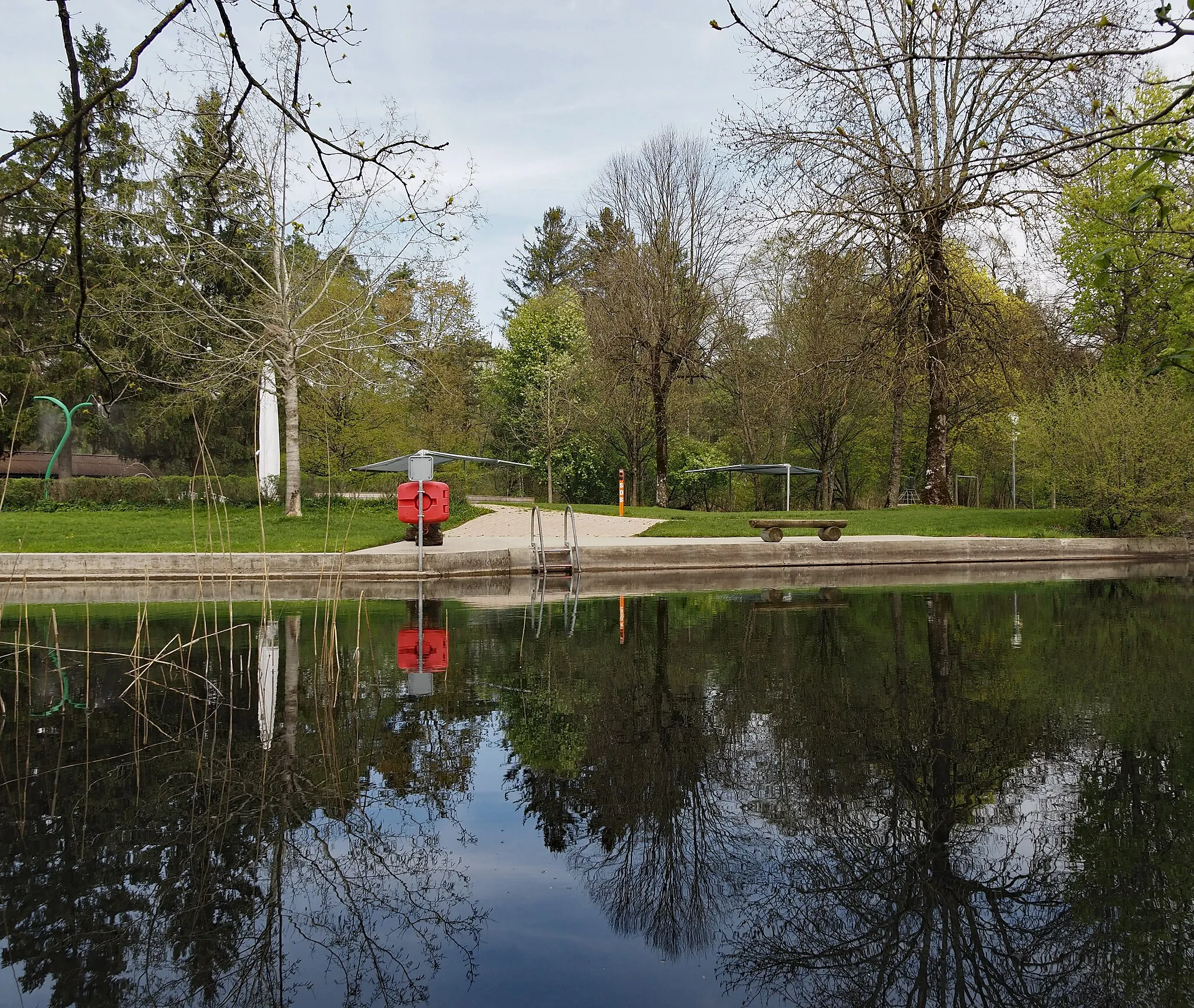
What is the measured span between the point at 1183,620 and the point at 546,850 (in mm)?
9579

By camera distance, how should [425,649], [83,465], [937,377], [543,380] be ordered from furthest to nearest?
[83,465]
[543,380]
[937,377]
[425,649]

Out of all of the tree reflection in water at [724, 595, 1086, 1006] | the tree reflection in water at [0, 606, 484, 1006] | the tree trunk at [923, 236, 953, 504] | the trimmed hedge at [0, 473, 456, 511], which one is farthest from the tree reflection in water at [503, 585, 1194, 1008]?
the trimmed hedge at [0, 473, 456, 511]

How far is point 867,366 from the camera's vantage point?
1071 inches

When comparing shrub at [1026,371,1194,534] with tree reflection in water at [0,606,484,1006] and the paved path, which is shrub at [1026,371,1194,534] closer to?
the paved path

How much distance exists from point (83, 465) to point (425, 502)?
33.9m

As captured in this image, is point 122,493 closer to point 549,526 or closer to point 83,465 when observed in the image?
point 549,526

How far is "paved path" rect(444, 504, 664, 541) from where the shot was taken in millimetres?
22297

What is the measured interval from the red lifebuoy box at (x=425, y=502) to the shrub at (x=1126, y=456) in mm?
14562

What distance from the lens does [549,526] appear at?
24.3m


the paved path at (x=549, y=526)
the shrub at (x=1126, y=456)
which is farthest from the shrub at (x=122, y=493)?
the shrub at (x=1126, y=456)

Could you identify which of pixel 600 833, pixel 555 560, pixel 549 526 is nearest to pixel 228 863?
pixel 600 833

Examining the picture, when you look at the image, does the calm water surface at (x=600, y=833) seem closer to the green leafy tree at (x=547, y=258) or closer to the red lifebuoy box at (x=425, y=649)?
the red lifebuoy box at (x=425, y=649)

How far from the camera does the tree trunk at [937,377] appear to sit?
23.9m

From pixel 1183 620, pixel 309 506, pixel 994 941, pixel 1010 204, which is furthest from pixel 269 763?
pixel 1010 204
